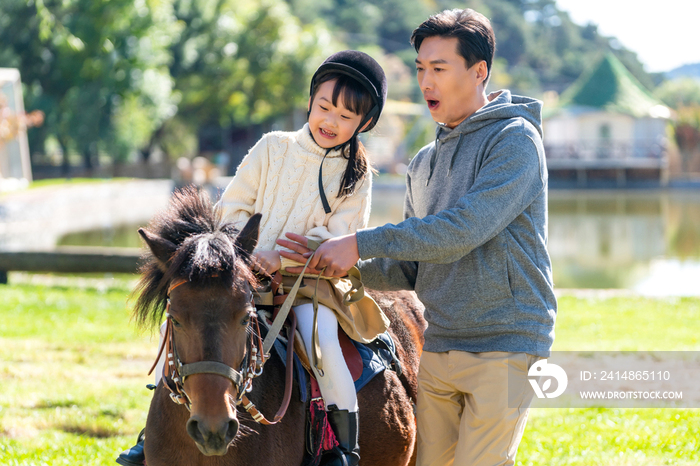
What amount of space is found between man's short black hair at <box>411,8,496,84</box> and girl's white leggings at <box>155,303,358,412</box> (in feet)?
4.08

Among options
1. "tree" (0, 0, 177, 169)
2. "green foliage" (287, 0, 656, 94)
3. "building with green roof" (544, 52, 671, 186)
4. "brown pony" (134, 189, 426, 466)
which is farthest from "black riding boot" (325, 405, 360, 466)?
"green foliage" (287, 0, 656, 94)

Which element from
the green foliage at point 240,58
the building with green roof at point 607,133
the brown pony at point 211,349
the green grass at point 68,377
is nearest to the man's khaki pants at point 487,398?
the brown pony at point 211,349

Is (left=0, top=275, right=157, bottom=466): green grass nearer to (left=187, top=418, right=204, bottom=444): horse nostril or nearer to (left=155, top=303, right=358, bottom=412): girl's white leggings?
(left=155, top=303, right=358, bottom=412): girl's white leggings

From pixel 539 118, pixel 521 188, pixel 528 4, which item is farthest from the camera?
pixel 528 4

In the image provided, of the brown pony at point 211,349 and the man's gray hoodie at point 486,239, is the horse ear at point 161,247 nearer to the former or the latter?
the brown pony at point 211,349

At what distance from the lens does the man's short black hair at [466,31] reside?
273cm

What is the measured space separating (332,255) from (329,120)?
0.75 metres

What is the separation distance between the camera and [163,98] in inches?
1436

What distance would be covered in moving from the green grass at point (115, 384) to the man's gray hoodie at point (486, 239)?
4.15 feet

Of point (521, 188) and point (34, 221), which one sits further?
point (34, 221)

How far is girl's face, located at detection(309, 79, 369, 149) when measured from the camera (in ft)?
9.85

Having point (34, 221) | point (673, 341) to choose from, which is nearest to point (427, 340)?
point (673, 341)

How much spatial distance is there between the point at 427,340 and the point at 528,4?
419ft

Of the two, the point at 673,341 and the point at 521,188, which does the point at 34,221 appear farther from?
the point at 521,188
